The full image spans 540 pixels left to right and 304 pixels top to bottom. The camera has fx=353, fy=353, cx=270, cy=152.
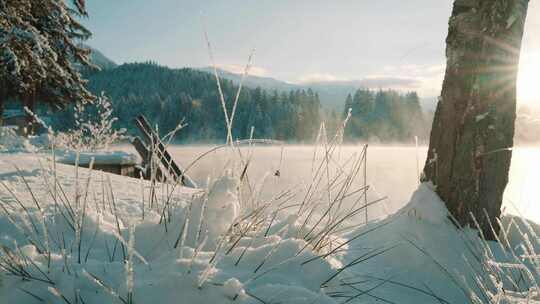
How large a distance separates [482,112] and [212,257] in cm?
193

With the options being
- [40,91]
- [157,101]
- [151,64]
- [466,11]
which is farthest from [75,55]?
[151,64]

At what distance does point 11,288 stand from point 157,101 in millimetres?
65162

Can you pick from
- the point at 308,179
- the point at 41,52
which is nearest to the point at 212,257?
the point at 308,179

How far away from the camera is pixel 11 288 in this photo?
85 centimetres

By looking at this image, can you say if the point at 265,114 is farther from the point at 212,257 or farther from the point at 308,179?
the point at 212,257

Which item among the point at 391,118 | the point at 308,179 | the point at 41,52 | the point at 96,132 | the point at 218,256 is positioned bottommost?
the point at 96,132

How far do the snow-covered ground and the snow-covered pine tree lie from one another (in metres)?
7.33

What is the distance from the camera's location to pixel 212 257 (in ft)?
3.05

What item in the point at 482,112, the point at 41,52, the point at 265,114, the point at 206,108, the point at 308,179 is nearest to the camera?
the point at 308,179

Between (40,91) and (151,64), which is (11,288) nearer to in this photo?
(40,91)

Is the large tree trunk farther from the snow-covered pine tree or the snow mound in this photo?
the snow-covered pine tree

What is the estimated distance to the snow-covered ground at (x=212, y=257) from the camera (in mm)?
874

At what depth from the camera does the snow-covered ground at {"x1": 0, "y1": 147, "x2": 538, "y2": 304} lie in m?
0.87

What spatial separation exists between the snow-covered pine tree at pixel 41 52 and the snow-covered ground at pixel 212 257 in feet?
24.1
